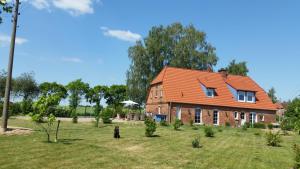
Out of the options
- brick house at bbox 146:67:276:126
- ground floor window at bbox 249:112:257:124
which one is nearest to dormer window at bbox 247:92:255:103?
brick house at bbox 146:67:276:126

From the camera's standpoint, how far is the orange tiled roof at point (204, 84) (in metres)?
47.5

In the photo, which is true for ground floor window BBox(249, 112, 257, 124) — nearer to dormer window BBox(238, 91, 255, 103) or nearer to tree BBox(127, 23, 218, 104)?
dormer window BBox(238, 91, 255, 103)

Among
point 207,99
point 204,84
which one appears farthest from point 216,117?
point 204,84

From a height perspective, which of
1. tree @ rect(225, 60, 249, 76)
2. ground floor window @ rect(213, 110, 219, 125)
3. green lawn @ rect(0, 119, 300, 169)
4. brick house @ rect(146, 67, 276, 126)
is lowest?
green lawn @ rect(0, 119, 300, 169)

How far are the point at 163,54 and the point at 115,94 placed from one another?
1647 centimetres

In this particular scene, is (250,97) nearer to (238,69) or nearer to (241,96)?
(241,96)

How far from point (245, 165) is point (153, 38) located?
5374 cm

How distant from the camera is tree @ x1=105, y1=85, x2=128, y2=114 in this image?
7862 cm

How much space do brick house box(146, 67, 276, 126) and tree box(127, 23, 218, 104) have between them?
12.5 metres

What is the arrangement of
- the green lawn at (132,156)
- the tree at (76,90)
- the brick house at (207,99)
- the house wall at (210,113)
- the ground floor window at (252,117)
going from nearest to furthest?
the green lawn at (132,156)
the house wall at (210,113)
the brick house at (207,99)
the ground floor window at (252,117)
the tree at (76,90)

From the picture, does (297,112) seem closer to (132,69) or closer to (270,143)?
(270,143)

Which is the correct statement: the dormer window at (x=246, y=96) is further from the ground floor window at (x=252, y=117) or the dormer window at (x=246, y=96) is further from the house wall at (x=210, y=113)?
the ground floor window at (x=252, y=117)

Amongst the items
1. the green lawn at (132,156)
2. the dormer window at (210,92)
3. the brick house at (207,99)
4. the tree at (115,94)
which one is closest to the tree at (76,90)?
the tree at (115,94)

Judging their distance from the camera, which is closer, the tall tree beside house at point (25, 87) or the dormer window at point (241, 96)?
the dormer window at point (241, 96)
